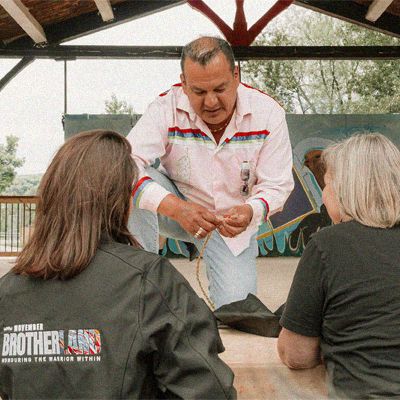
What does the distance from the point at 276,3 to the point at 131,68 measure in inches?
107

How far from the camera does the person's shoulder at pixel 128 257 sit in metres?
1.27

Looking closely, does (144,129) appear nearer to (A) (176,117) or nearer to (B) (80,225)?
(A) (176,117)

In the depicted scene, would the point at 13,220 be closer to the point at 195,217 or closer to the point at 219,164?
the point at 219,164

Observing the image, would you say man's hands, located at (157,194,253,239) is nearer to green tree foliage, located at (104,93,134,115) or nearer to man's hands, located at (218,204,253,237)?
man's hands, located at (218,204,253,237)

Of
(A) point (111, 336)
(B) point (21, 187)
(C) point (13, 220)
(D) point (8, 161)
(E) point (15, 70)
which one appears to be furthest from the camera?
(C) point (13, 220)

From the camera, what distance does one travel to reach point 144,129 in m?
2.71

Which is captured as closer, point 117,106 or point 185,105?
point 185,105

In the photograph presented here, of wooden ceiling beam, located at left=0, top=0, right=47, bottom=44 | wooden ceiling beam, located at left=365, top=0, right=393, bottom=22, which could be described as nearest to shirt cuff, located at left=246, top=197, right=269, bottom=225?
wooden ceiling beam, located at left=0, top=0, right=47, bottom=44

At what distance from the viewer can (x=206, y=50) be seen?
247cm

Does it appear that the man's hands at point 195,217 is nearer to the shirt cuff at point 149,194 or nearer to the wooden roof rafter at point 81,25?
the shirt cuff at point 149,194

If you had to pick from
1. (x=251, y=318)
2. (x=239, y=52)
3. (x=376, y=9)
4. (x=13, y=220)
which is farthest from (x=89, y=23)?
(x=251, y=318)

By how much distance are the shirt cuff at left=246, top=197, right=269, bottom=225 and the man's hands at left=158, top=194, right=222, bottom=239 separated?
25cm

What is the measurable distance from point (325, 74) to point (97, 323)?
8.73 meters

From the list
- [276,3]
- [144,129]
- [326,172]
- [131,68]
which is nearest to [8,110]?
[131,68]
